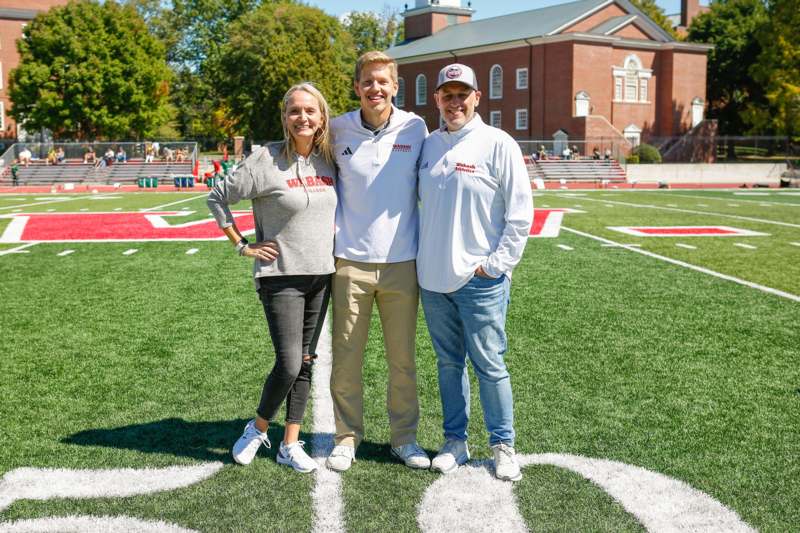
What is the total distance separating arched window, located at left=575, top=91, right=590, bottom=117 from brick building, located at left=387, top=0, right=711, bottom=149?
61 millimetres

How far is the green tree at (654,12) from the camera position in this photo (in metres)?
68.1

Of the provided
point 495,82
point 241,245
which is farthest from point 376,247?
point 495,82

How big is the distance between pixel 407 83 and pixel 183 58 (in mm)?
23668

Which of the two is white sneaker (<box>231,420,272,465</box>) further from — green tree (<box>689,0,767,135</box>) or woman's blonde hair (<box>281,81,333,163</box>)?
green tree (<box>689,0,767,135</box>)

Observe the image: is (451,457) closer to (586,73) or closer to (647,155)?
(647,155)

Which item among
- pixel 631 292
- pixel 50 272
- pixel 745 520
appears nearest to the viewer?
pixel 745 520

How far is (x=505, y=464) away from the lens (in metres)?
3.66

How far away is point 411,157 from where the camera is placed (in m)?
3.75

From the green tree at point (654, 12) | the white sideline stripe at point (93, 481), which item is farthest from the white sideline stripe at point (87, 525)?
the green tree at point (654, 12)

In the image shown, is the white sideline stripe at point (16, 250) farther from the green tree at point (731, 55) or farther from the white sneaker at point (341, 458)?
the green tree at point (731, 55)

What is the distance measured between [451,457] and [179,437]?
143 cm

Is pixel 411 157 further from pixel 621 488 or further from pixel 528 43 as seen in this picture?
pixel 528 43

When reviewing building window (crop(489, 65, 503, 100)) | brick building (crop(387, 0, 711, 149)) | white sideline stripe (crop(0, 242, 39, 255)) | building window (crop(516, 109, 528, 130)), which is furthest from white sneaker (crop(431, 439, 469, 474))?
A: building window (crop(489, 65, 503, 100))

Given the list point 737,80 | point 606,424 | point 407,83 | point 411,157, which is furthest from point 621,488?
point 737,80
